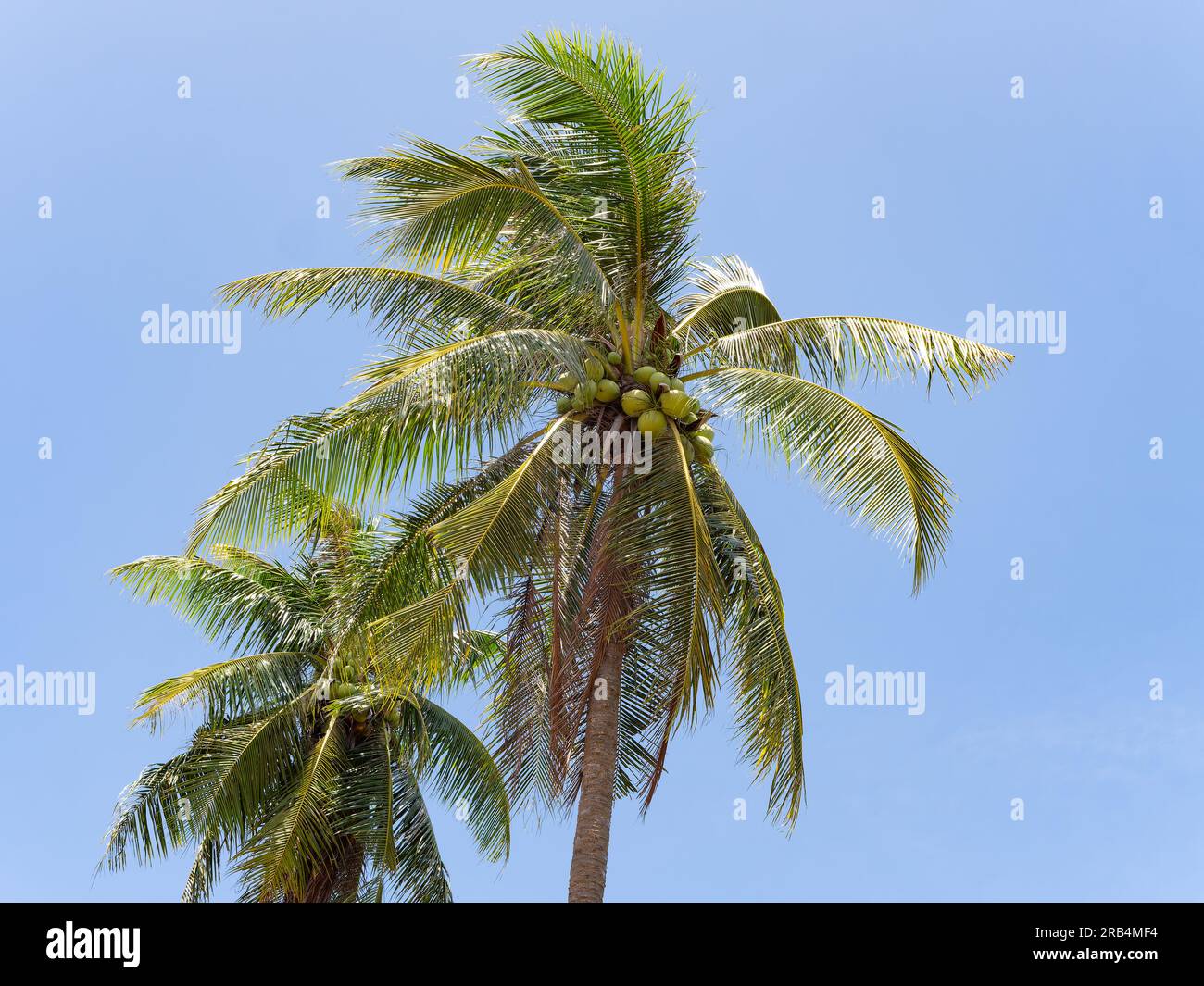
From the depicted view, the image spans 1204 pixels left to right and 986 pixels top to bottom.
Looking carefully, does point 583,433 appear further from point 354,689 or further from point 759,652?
point 354,689

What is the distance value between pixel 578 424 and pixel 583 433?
11cm

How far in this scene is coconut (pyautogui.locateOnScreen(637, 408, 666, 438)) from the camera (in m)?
12.3

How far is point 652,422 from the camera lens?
1234cm

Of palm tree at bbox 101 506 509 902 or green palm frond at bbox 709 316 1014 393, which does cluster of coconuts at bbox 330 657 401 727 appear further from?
green palm frond at bbox 709 316 1014 393

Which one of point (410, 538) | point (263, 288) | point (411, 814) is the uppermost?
point (263, 288)

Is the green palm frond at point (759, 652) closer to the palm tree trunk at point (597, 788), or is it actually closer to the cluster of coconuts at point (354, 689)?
the palm tree trunk at point (597, 788)

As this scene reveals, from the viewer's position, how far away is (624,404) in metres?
12.5

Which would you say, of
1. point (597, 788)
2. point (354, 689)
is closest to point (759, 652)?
point (597, 788)

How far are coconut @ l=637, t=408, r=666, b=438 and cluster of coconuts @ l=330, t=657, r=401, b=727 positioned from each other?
6820 millimetres
